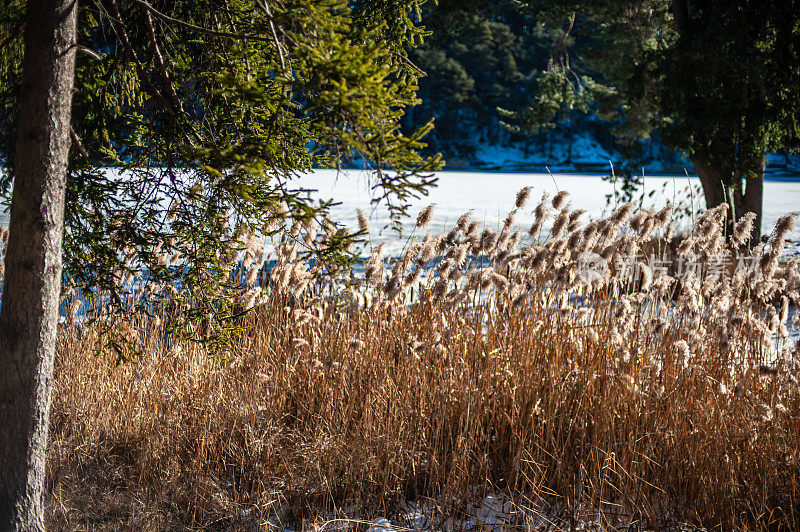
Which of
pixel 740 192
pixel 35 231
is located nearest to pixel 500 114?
pixel 740 192

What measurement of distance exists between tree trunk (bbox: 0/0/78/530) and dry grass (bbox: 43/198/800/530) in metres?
0.81

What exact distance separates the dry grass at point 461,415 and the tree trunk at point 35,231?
809 mm

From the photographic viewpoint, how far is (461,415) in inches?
126

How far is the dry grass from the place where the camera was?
9.94 ft

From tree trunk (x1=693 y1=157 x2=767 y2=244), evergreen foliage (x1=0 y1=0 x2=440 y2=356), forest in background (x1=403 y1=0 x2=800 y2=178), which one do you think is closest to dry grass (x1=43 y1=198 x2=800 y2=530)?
evergreen foliage (x1=0 y1=0 x2=440 y2=356)

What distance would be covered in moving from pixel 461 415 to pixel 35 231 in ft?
6.65

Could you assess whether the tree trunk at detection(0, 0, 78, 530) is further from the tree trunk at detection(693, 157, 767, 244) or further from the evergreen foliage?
the tree trunk at detection(693, 157, 767, 244)

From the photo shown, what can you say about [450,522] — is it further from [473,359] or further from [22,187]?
[22,187]

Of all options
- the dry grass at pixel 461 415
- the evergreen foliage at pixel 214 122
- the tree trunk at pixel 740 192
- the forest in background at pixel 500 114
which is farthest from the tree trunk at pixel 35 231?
the forest in background at pixel 500 114

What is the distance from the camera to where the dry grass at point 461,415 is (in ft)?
9.94

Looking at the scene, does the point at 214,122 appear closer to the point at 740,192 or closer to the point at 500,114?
the point at 740,192

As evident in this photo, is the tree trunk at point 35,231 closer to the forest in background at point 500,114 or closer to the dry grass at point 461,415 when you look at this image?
the dry grass at point 461,415

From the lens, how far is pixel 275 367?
4.07 m

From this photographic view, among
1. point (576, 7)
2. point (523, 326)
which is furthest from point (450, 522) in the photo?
point (576, 7)
